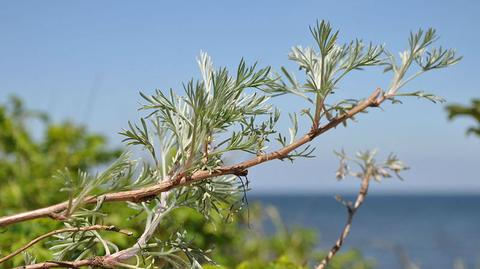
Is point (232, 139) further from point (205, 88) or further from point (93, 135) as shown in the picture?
point (93, 135)

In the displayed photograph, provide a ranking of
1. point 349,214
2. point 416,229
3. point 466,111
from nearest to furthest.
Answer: point 349,214 < point 466,111 < point 416,229

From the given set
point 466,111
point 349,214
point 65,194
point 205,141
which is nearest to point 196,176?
point 205,141

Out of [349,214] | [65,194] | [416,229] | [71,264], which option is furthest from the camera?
[416,229]

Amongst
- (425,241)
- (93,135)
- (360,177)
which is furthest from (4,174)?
(425,241)

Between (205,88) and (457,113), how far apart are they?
1687mm

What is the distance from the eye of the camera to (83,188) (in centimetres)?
100

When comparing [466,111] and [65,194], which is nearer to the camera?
[466,111]

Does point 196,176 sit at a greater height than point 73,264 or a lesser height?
greater

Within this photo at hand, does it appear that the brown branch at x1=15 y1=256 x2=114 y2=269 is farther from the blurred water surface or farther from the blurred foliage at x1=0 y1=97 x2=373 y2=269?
the blurred water surface

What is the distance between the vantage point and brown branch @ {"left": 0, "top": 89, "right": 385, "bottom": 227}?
976mm

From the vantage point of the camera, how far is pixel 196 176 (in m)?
1.05

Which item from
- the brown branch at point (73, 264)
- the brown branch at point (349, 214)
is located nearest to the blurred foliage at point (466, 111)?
the brown branch at point (349, 214)

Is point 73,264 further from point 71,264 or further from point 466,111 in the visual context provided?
point 466,111

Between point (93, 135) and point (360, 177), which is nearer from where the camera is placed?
point (360, 177)
